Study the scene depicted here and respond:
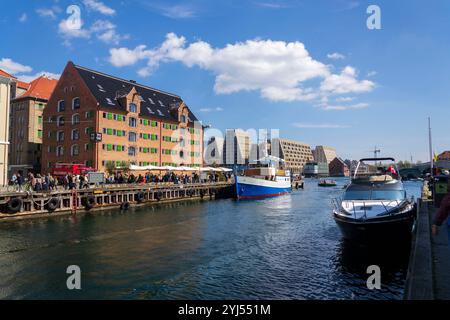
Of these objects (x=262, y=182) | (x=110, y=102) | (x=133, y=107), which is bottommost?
(x=262, y=182)

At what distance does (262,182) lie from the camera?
62.0 metres

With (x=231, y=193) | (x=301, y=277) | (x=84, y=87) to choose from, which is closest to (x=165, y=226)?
(x=301, y=277)

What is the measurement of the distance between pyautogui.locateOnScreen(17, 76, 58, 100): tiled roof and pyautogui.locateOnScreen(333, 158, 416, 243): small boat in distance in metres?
77.2

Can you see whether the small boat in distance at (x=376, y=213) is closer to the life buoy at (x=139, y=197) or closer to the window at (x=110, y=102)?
the life buoy at (x=139, y=197)

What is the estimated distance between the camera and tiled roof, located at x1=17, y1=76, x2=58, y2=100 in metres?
78.7

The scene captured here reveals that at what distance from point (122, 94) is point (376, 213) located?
2253 inches

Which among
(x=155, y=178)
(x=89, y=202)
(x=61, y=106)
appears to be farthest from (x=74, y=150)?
(x=89, y=202)

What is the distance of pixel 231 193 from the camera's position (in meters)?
65.8

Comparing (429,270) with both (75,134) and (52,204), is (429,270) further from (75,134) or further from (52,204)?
(75,134)

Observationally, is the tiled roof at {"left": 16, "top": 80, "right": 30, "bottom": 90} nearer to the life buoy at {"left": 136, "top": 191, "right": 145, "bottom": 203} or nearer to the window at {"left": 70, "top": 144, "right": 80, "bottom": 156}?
the window at {"left": 70, "top": 144, "right": 80, "bottom": 156}

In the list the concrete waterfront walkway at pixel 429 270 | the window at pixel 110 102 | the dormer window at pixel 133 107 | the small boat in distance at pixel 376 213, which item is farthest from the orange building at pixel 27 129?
the concrete waterfront walkway at pixel 429 270

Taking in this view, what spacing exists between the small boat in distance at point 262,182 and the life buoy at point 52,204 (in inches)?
1156

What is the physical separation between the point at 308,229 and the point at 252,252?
874 cm
